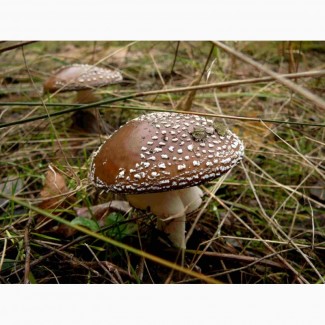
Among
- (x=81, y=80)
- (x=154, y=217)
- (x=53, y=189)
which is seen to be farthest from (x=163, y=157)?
(x=81, y=80)

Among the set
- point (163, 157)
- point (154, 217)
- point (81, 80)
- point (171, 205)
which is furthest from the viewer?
point (81, 80)

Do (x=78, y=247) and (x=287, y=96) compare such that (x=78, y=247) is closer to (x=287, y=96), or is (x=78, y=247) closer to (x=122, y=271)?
(x=122, y=271)

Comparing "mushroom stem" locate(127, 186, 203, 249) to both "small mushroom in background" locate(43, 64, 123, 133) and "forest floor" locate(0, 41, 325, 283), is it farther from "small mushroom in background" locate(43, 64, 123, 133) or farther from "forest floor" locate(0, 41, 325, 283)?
"small mushroom in background" locate(43, 64, 123, 133)

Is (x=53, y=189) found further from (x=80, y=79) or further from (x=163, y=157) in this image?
(x=80, y=79)

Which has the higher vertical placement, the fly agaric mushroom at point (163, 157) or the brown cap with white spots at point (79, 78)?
the fly agaric mushroom at point (163, 157)

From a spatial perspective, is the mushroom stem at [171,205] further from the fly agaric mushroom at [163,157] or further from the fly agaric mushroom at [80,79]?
the fly agaric mushroom at [80,79]

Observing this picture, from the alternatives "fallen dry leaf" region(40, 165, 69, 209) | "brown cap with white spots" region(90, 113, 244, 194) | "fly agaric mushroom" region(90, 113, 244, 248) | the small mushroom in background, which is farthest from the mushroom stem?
the small mushroom in background

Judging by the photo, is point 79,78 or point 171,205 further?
point 79,78

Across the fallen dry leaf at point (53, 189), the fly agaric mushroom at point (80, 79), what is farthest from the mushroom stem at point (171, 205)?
the fly agaric mushroom at point (80, 79)
